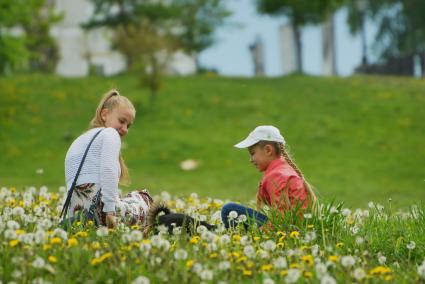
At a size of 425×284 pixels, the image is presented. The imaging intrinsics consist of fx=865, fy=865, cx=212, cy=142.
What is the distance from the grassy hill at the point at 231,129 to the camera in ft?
74.8

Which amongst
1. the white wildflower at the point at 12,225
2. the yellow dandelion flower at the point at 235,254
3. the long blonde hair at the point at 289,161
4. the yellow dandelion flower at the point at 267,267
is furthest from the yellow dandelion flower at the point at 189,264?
the long blonde hair at the point at 289,161

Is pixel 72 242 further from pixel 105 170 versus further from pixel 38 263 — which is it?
pixel 105 170

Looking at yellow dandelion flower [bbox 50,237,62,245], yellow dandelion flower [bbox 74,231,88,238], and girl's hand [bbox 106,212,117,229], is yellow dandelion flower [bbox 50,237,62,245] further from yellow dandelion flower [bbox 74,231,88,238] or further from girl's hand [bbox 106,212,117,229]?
girl's hand [bbox 106,212,117,229]

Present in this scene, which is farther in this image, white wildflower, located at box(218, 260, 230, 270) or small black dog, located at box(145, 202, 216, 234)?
small black dog, located at box(145, 202, 216, 234)

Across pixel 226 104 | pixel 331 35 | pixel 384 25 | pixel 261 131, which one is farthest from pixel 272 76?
pixel 261 131

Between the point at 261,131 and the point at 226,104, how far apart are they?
23.9 metres

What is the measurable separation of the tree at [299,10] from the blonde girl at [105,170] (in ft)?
111

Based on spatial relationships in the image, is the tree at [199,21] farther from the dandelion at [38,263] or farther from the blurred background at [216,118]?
the dandelion at [38,263]

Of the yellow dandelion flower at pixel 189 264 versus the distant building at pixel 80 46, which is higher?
the distant building at pixel 80 46

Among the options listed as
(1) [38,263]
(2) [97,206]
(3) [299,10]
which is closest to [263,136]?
(2) [97,206]

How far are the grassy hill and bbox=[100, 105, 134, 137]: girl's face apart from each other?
11.7 m

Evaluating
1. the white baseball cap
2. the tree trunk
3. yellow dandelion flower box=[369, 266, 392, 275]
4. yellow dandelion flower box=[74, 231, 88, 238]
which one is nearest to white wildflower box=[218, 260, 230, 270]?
yellow dandelion flower box=[369, 266, 392, 275]

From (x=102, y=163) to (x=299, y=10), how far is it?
116 ft

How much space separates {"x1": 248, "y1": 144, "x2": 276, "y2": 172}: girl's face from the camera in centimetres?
765
